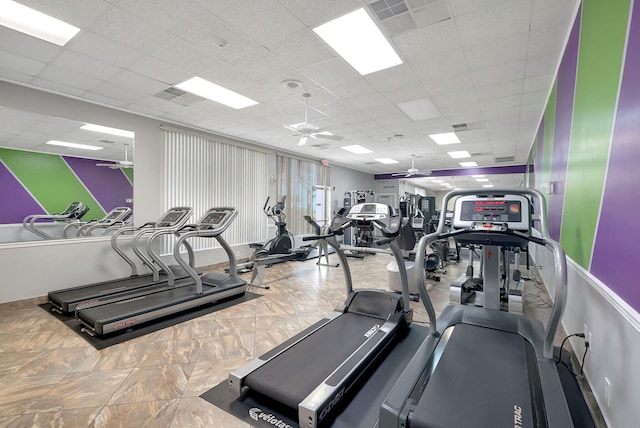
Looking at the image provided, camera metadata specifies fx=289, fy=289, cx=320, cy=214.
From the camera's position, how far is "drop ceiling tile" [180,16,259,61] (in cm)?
272

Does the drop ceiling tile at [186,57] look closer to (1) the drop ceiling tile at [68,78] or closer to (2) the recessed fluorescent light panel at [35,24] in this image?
(2) the recessed fluorescent light panel at [35,24]

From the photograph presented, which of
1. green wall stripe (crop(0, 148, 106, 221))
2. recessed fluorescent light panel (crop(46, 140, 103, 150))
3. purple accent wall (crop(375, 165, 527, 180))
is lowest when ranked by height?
green wall stripe (crop(0, 148, 106, 221))

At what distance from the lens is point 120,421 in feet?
5.82

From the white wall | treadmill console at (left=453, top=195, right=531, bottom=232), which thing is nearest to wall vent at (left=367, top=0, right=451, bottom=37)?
treadmill console at (left=453, top=195, right=531, bottom=232)

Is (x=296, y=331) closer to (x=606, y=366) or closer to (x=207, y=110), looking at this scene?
(x=606, y=366)

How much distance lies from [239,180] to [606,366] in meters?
6.59

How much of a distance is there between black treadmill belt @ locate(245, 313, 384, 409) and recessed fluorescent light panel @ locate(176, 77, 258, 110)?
11.4 ft

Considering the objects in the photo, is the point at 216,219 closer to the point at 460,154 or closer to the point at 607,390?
the point at 607,390

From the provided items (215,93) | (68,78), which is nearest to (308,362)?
(215,93)

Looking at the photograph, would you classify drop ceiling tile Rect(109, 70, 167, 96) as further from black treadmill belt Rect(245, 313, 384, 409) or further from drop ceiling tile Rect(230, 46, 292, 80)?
black treadmill belt Rect(245, 313, 384, 409)

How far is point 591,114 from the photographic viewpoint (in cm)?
208

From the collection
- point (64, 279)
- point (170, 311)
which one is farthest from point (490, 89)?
point (64, 279)

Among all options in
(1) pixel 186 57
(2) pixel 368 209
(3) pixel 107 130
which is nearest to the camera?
(2) pixel 368 209

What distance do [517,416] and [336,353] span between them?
3.94 ft
